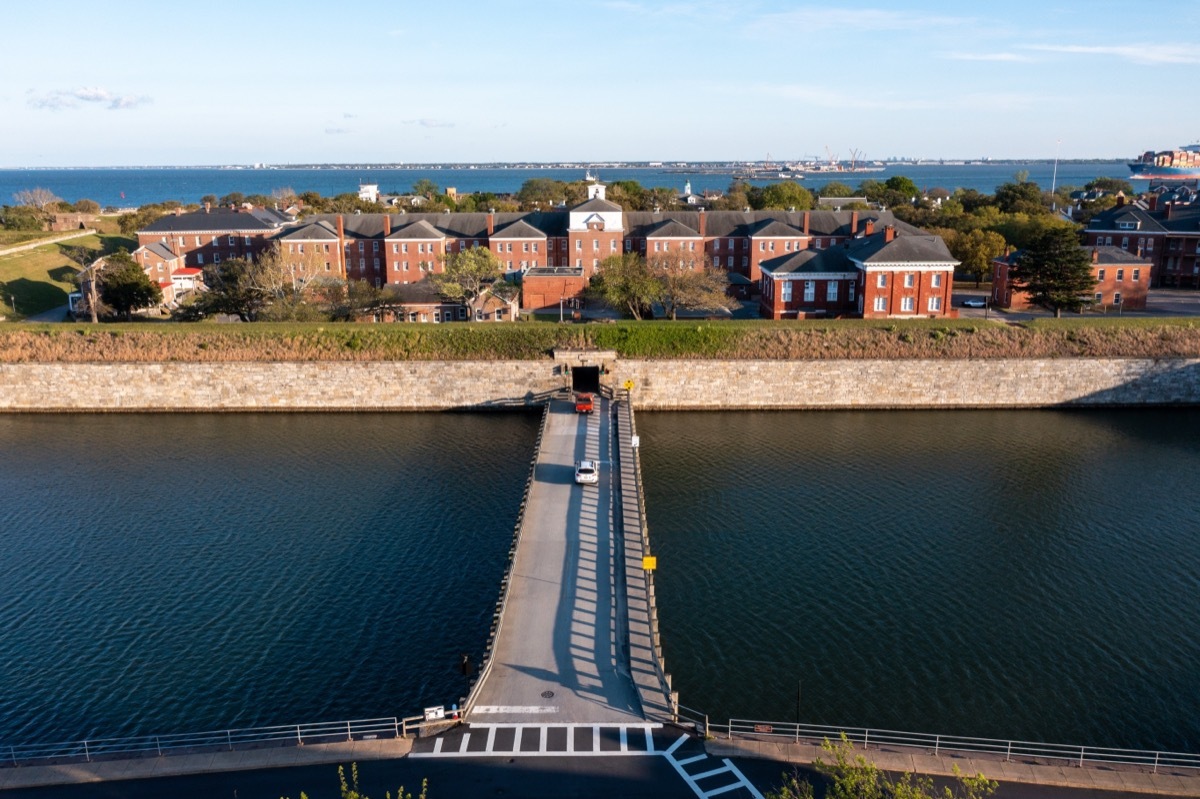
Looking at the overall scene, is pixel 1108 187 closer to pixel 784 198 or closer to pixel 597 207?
pixel 784 198

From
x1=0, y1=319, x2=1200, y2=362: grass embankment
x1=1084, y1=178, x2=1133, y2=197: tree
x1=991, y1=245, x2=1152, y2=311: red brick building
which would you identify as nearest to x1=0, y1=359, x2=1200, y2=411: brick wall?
x1=0, y1=319, x2=1200, y2=362: grass embankment

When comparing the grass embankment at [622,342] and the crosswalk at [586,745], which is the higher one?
the grass embankment at [622,342]

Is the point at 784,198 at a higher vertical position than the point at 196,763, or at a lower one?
higher

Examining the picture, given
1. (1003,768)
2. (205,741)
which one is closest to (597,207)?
(205,741)

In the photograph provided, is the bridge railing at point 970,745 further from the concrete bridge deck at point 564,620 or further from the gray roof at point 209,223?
the gray roof at point 209,223

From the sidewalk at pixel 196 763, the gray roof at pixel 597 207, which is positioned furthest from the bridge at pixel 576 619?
the gray roof at pixel 597 207

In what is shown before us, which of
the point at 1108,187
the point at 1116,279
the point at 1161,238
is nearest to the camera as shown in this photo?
the point at 1116,279
